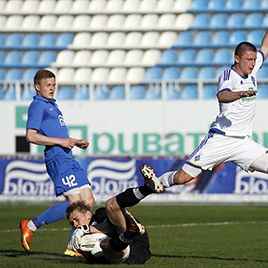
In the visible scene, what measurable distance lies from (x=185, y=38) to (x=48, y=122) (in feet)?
67.5

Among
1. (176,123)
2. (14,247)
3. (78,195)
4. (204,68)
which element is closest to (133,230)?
(78,195)

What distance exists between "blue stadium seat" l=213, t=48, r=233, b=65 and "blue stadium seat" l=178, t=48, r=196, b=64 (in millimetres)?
721

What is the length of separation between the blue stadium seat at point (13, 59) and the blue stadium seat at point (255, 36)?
24.9ft

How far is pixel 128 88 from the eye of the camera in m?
27.2

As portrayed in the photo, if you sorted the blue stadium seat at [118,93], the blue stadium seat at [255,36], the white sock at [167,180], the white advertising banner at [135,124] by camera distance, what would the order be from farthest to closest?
the blue stadium seat at [255,36] → the blue stadium seat at [118,93] → the white advertising banner at [135,124] → the white sock at [167,180]

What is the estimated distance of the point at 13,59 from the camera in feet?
103

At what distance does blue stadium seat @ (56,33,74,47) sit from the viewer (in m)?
31.6

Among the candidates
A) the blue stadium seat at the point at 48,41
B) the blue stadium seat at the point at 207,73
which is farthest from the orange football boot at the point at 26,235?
the blue stadium seat at the point at 48,41

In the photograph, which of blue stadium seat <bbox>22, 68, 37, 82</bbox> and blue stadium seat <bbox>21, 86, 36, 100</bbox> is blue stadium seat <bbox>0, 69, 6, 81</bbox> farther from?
blue stadium seat <bbox>21, 86, 36, 100</bbox>

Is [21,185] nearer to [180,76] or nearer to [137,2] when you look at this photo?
[180,76]

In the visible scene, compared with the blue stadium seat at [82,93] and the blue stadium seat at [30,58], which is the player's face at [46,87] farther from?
the blue stadium seat at [30,58]

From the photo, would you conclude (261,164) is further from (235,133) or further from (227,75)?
(227,75)

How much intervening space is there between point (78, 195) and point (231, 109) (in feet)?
6.26

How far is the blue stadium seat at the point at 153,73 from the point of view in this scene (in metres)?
30.0
